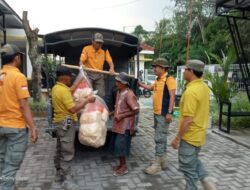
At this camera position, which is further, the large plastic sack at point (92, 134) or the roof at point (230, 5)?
the roof at point (230, 5)

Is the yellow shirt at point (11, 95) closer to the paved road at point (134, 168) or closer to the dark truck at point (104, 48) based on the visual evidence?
the paved road at point (134, 168)

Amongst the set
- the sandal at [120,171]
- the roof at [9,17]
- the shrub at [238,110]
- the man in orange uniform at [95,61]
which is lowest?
the sandal at [120,171]

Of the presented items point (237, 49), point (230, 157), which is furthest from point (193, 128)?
point (237, 49)

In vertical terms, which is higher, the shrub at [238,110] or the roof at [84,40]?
the roof at [84,40]

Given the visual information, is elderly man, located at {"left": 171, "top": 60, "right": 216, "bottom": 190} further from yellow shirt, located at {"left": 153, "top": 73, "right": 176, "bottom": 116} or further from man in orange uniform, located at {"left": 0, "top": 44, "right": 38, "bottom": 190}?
man in orange uniform, located at {"left": 0, "top": 44, "right": 38, "bottom": 190}

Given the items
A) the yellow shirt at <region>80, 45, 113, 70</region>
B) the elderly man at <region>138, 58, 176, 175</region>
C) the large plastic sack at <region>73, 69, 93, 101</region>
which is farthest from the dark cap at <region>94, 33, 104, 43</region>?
the elderly man at <region>138, 58, 176, 175</region>

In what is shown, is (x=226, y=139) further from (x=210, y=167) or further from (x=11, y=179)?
(x=11, y=179)

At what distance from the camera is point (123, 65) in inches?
336

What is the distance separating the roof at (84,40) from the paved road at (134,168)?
2.07 meters

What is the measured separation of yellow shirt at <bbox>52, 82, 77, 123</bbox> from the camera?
4.73 m

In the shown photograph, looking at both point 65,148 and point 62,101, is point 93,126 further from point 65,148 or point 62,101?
point 62,101

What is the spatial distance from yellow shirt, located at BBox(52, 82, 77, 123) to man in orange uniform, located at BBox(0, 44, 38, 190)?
706 mm

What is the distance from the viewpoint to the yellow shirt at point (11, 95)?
13.1ft

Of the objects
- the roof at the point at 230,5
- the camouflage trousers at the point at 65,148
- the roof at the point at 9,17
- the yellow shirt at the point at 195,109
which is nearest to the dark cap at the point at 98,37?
the camouflage trousers at the point at 65,148
